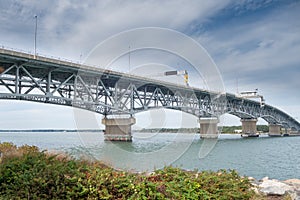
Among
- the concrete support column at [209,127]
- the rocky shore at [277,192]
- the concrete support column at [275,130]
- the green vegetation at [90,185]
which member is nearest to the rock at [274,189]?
the rocky shore at [277,192]

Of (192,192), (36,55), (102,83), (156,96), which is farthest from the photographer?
(156,96)

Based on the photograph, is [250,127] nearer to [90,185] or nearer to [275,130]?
[275,130]

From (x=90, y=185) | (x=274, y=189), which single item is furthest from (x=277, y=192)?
(x=90, y=185)

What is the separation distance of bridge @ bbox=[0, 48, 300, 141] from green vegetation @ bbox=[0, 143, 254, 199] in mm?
10429

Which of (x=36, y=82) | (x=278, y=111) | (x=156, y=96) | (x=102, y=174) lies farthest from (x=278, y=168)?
(x=278, y=111)

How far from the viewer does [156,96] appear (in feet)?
191

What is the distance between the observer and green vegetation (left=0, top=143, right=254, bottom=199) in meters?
5.98

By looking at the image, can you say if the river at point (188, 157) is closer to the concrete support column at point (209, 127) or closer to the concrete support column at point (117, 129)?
the concrete support column at point (117, 129)

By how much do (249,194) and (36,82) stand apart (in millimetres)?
36668

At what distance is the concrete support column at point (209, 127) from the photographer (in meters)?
83.9

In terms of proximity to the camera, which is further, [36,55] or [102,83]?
[102,83]

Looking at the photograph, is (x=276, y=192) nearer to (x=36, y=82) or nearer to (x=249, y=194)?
(x=249, y=194)

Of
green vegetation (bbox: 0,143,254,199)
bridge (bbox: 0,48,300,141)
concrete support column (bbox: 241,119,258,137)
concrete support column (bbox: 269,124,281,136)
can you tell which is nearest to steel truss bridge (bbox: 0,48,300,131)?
bridge (bbox: 0,48,300,141)

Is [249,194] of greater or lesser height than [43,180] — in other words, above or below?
below
